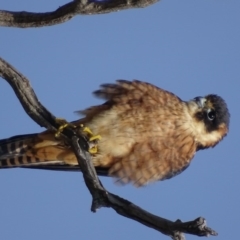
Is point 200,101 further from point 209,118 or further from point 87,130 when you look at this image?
point 87,130

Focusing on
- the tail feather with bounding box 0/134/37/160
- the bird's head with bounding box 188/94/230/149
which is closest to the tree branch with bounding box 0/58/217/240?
the tail feather with bounding box 0/134/37/160

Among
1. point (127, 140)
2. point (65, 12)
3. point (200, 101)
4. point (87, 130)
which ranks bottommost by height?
point (127, 140)

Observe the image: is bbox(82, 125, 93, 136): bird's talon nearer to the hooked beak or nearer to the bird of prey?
the bird of prey

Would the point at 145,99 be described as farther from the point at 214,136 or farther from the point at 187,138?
the point at 214,136

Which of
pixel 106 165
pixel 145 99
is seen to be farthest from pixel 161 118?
pixel 106 165

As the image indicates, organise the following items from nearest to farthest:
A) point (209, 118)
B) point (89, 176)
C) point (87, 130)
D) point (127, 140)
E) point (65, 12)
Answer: point (65, 12) < point (89, 176) < point (87, 130) < point (127, 140) < point (209, 118)

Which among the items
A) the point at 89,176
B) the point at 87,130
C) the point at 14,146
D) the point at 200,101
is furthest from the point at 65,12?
the point at 200,101

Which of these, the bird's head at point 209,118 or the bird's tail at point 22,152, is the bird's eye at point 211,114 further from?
the bird's tail at point 22,152
